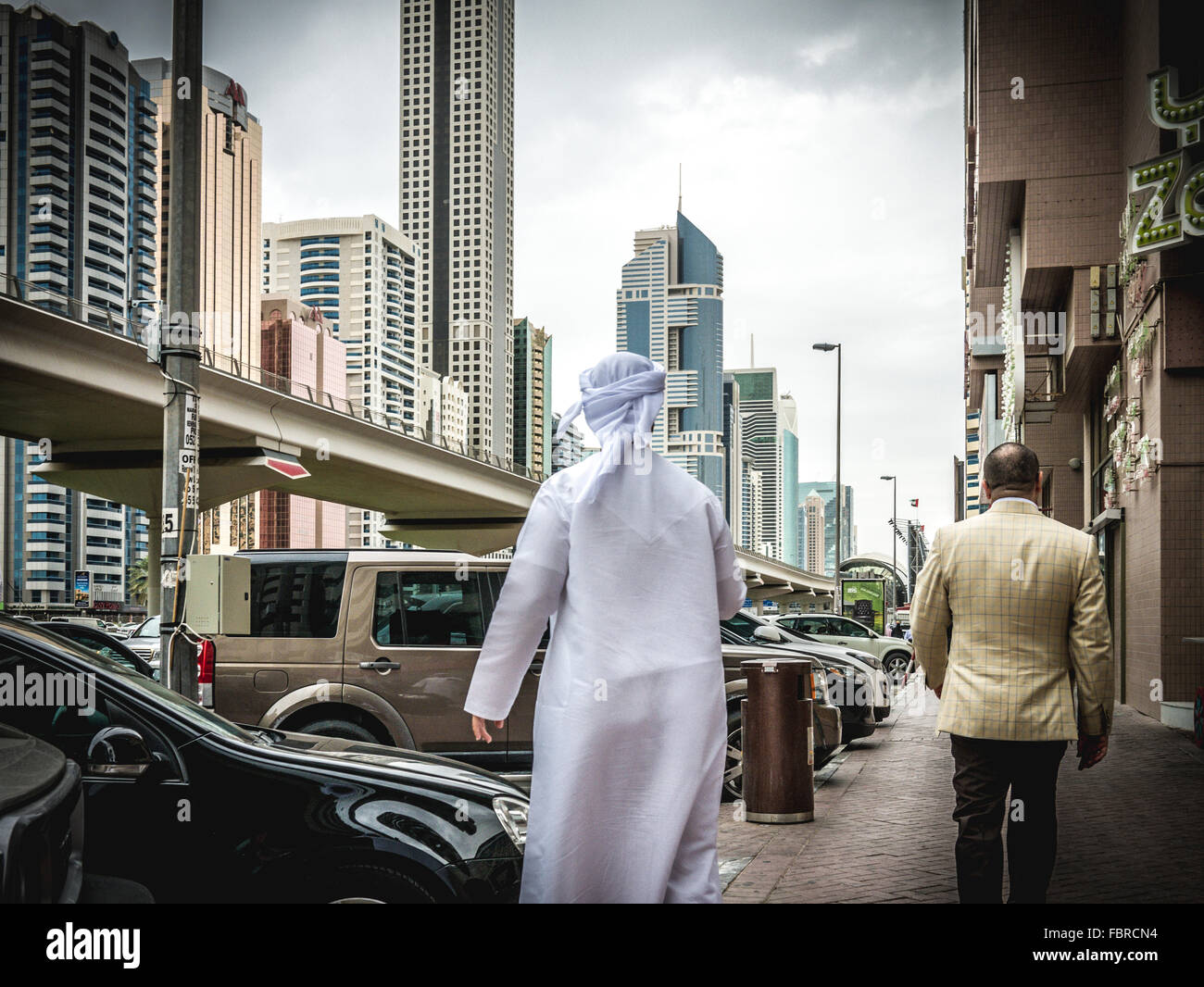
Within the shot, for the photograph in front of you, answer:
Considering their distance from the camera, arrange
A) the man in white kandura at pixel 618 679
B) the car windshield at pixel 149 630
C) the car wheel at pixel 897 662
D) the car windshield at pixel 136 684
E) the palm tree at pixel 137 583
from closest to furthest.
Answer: the man in white kandura at pixel 618 679
the car windshield at pixel 136 684
the car windshield at pixel 149 630
the car wheel at pixel 897 662
the palm tree at pixel 137 583

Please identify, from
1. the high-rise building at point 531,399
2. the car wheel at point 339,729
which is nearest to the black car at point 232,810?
the car wheel at point 339,729

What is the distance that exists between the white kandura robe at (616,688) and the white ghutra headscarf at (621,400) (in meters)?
0.10

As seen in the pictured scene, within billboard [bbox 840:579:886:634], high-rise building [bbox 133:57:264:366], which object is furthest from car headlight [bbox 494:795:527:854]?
billboard [bbox 840:579:886:634]

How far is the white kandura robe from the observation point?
3586 millimetres

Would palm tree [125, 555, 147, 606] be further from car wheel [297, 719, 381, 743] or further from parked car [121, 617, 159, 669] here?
car wheel [297, 719, 381, 743]

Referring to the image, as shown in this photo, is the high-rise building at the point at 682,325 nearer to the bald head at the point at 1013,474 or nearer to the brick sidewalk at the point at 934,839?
the bald head at the point at 1013,474

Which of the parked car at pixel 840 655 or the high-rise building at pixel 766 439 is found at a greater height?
the high-rise building at pixel 766 439

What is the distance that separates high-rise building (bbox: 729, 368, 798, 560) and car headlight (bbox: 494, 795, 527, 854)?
7241cm

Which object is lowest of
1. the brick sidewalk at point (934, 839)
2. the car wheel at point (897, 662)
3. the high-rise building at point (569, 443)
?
the car wheel at point (897, 662)

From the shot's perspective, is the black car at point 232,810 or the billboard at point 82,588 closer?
the black car at point 232,810

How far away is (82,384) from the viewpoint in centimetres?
2514

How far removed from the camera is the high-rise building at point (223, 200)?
1065 centimetres

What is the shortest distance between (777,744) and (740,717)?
990 mm
